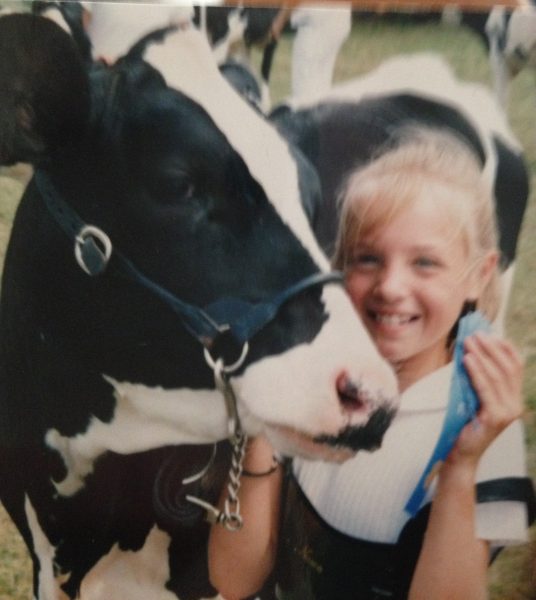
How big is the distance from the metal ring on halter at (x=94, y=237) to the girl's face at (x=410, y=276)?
0.26 m

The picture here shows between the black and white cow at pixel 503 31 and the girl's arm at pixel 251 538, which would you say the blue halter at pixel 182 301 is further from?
the black and white cow at pixel 503 31

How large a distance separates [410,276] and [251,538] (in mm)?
347

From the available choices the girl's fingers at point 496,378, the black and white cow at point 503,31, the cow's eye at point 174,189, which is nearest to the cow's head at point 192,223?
the cow's eye at point 174,189

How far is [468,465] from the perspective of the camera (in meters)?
0.81

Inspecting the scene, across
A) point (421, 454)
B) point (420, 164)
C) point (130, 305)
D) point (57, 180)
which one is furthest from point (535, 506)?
point (57, 180)

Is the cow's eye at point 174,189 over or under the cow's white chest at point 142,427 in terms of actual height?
over

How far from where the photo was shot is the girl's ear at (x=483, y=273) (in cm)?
80

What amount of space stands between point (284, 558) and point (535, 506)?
0.95 ft

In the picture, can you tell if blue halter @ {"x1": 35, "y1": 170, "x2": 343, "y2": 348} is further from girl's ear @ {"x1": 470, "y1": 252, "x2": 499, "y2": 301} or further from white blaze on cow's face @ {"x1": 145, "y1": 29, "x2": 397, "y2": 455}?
girl's ear @ {"x1": 470, "y1": 252, "x2": 499, "y2": 301}

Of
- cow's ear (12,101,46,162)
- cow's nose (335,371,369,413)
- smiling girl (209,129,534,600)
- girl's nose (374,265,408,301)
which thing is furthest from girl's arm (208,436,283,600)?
cow's ear (12,101,46,162)

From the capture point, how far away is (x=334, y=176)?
31.0 inches

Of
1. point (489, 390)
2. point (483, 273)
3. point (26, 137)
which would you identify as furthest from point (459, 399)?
point (26, 137)

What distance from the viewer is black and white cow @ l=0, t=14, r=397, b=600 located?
760mm

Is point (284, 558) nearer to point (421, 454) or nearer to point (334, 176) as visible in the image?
point (421, 454)
